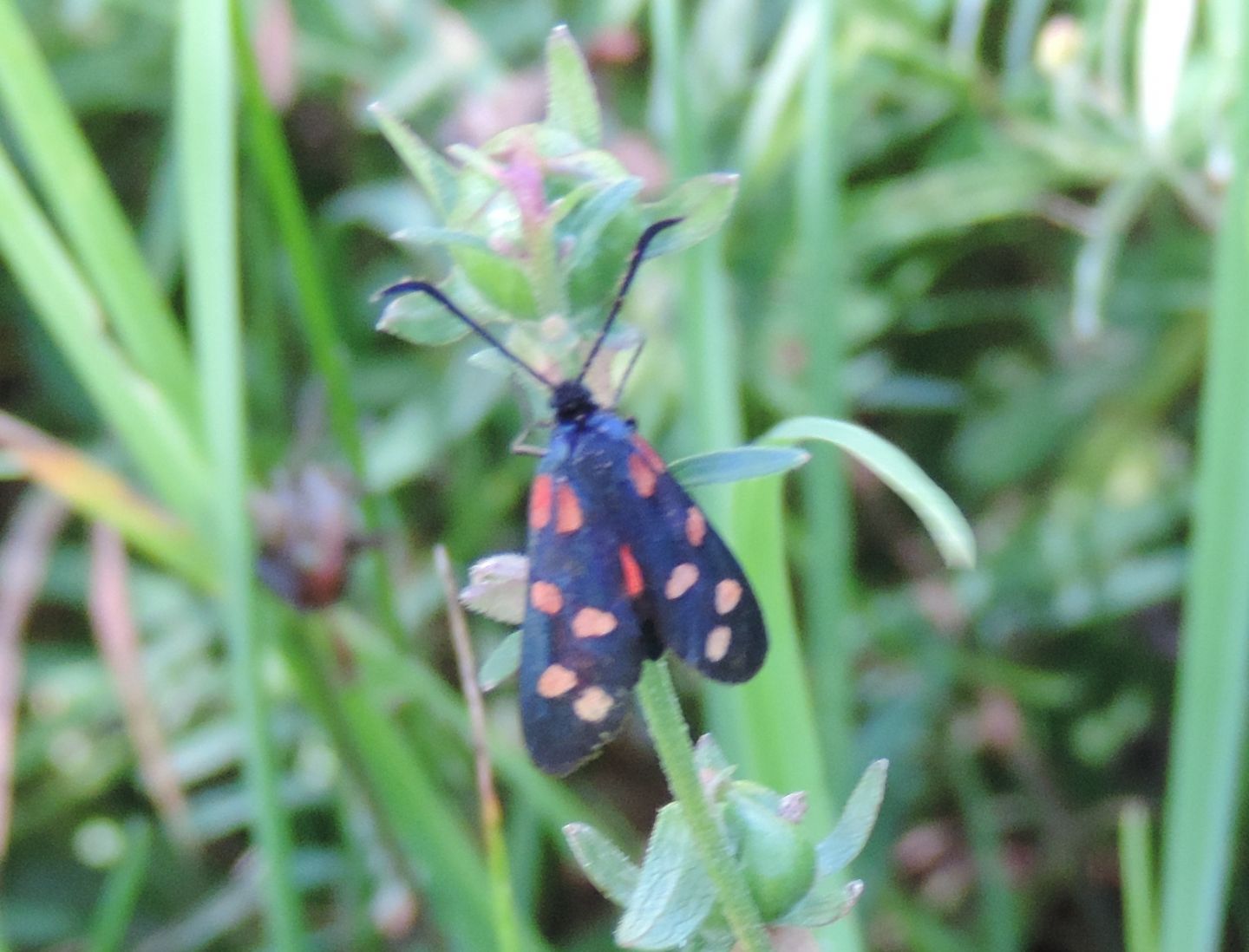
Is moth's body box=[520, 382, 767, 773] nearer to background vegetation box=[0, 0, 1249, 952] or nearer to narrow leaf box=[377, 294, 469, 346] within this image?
narrow leaf box=[377, 294, 469, 346]

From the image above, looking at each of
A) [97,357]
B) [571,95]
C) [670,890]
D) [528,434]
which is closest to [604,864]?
[670,890]

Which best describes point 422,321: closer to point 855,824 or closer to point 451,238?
point 451,238

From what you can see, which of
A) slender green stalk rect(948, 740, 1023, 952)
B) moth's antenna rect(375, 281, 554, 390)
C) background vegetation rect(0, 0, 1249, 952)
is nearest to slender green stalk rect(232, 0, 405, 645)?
background vegetation rect(0, 0, 1249, 952)

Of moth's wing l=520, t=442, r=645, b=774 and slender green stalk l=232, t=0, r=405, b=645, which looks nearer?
moth's wing l=520, t=442, r=645, b=774

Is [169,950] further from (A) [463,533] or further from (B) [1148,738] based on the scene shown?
(B) [1148,738]

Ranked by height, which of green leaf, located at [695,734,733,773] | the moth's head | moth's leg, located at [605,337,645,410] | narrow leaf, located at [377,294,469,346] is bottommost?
green leaf, located at [695,734,733,773]

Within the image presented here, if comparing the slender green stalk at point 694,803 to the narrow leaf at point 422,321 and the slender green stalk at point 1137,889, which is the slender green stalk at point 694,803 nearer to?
the narrow leaf at point 422,321

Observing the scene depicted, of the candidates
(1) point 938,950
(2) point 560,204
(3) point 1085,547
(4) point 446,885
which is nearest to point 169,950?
(4) point 446,885
